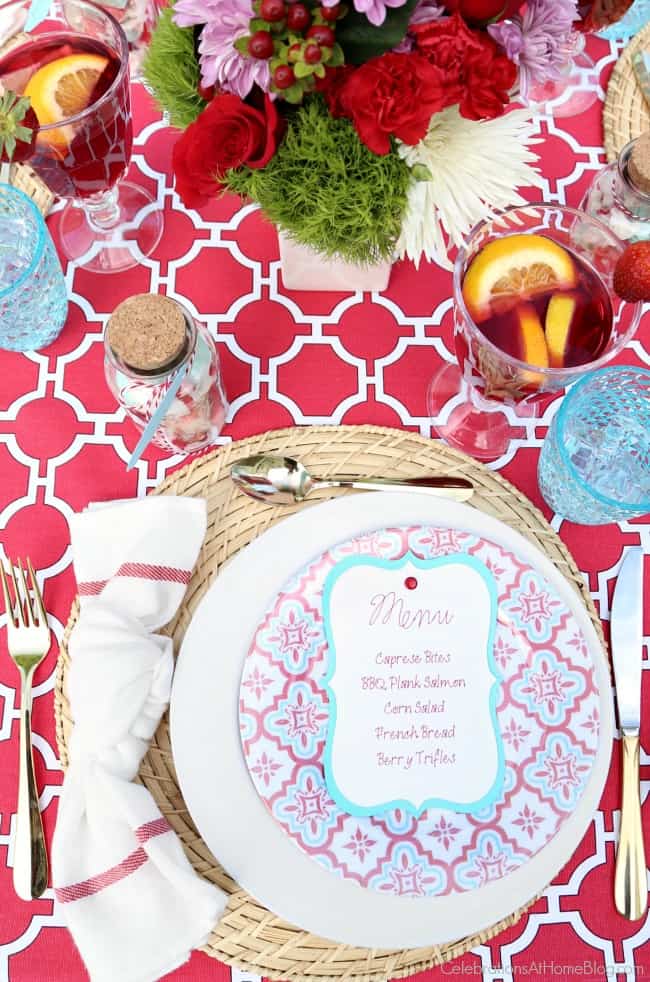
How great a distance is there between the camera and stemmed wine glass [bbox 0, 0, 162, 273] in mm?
726

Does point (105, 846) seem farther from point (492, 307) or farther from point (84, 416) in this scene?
point (492, 307)

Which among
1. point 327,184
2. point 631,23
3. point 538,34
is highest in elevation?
point 631,23

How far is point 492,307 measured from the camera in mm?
705

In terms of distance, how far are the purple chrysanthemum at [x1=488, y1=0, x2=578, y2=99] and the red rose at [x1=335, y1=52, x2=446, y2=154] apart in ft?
0.30

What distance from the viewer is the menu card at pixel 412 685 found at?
0.64m

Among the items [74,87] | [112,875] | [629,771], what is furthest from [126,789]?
[74,87]

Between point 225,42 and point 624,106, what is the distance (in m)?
0.60

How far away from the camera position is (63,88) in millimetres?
743

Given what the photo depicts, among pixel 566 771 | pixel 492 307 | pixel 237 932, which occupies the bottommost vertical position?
pixel 237 932

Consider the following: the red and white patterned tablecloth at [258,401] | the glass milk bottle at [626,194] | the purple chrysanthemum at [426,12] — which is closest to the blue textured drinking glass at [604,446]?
the red and white patterned tablecloth at [258,401]

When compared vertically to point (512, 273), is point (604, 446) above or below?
below

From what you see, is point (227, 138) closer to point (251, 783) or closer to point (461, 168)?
point (461, 168)

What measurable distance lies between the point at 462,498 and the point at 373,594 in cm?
15

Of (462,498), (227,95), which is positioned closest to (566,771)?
(462,498)
